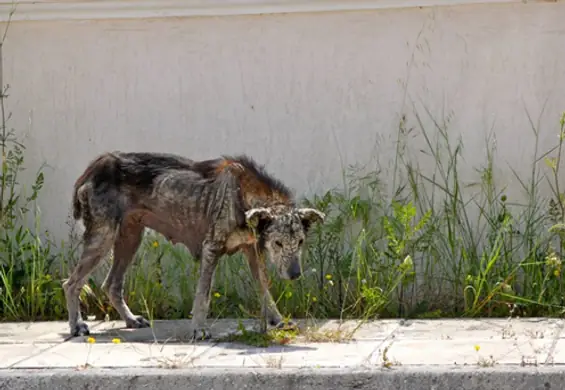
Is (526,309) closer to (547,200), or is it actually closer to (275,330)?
(547,200)

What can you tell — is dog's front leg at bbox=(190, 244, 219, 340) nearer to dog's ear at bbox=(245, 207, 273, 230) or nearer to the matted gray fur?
the matted gray fur

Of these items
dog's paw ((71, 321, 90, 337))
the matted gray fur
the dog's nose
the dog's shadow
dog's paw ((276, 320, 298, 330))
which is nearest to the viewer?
the dog's shadow

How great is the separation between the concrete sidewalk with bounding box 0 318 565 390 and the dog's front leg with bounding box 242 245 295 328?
0.19 m

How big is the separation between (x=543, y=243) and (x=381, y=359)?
2.75 metres

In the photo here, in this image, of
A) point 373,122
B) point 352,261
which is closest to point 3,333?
point 352,261

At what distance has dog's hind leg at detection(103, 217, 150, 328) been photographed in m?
8.10

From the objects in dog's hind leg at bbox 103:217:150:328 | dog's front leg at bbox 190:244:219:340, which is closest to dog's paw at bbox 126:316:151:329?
dog's hind leg at bbox 103:217:150:328

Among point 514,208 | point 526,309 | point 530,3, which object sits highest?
point 530,3

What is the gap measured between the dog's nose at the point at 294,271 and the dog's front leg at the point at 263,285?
374 millimetres

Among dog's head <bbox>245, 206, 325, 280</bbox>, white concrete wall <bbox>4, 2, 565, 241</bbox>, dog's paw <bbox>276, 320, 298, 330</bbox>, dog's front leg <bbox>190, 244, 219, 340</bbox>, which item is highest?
white concrete wall <bbox>4, 2, 565, 241</bbox>

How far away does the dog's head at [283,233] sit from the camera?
725 centimetres

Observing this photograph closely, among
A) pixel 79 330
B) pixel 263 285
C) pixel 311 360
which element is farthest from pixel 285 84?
pixel 311 360

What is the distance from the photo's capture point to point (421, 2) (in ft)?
29.1

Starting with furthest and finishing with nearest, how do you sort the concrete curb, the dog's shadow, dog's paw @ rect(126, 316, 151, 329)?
dog's paw @ rect(126, 316, 151, 329), the dog's shadow, the concrete curb
